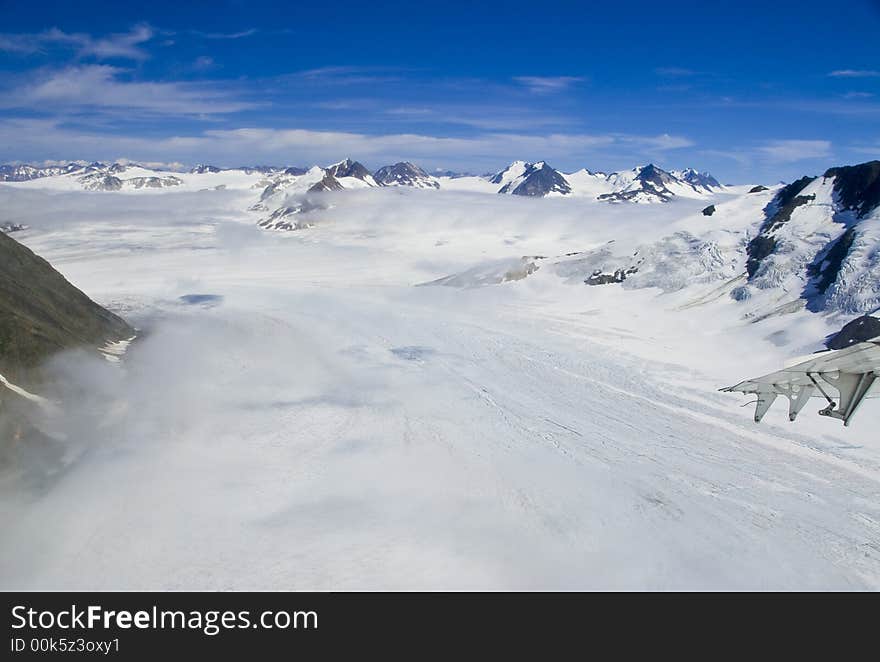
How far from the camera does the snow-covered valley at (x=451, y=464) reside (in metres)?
26.6

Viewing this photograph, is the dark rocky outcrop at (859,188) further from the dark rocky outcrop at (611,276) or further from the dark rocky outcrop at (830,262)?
the dark rocky outcrop at (611,276)

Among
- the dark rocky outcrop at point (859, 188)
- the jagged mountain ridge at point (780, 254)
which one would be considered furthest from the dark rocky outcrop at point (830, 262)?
the dark rocky outcrop at point (859, 188)

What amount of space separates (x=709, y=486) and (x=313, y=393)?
Result: 31.7 m

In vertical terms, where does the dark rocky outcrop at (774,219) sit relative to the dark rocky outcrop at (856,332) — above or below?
above

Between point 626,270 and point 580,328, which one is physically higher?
point 626,270

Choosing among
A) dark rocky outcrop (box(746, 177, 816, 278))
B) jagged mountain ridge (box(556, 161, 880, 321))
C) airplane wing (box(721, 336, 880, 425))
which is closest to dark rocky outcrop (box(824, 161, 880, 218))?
jagged mountain ridge (box(556, 161, 880, 321))

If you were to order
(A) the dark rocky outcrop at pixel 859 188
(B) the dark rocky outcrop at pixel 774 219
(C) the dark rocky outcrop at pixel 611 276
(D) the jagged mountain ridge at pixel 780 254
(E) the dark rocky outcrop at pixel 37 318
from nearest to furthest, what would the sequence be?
(E) the dark rocky outcrop at pixel 37 318
(D) the jagged mountain ridge at pixel 780 254
(A) the dark rocky outcrop at pixel 859 188
(B) the dark rocky outcrop at pixel 774 219
(C) the dark rocky outcrop at pixel 611 276

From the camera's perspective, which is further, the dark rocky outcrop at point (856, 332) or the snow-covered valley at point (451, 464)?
the dark rocky outcrop at point (856, 332)

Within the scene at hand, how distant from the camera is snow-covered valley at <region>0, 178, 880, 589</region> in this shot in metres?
26.6

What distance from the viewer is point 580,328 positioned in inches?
2800

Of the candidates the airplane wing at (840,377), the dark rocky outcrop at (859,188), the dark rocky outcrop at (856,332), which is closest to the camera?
the airplane wing at (840,377)
